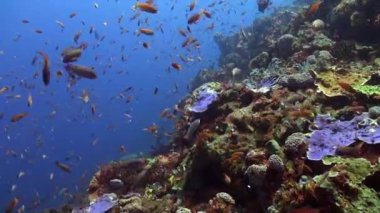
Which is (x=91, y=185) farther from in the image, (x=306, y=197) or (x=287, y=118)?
(x=306, y=197)

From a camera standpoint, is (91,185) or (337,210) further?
(91,185)

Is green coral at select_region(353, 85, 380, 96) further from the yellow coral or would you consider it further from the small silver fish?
the small silver fish

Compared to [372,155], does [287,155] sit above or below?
below

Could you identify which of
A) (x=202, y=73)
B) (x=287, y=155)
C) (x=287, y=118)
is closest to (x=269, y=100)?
(x=287, y=118)

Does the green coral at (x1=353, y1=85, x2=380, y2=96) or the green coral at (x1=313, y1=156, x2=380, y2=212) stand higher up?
the green coral at (x1=313, y1=156, x2=380, y2=212)

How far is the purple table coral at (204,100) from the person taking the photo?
27.2ft

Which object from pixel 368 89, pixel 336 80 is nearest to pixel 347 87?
pixel 368 89

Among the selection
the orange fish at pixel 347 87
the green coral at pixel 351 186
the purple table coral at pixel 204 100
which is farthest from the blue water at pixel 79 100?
the green coral at pixel 351 186

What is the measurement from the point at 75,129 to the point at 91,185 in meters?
59.7

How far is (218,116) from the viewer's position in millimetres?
8078

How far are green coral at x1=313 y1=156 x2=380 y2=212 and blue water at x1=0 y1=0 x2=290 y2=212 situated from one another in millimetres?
8543

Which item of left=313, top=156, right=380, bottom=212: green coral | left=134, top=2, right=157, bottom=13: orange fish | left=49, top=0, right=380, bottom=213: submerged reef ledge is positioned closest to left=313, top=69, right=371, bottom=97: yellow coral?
left=49, top=0, right=380, bottom=213: submerged reef ledge

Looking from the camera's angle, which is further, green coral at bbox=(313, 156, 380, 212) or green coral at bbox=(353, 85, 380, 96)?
green coral at bbox=(353, 85, 380, 96)

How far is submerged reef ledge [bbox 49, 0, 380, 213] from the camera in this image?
452cm
